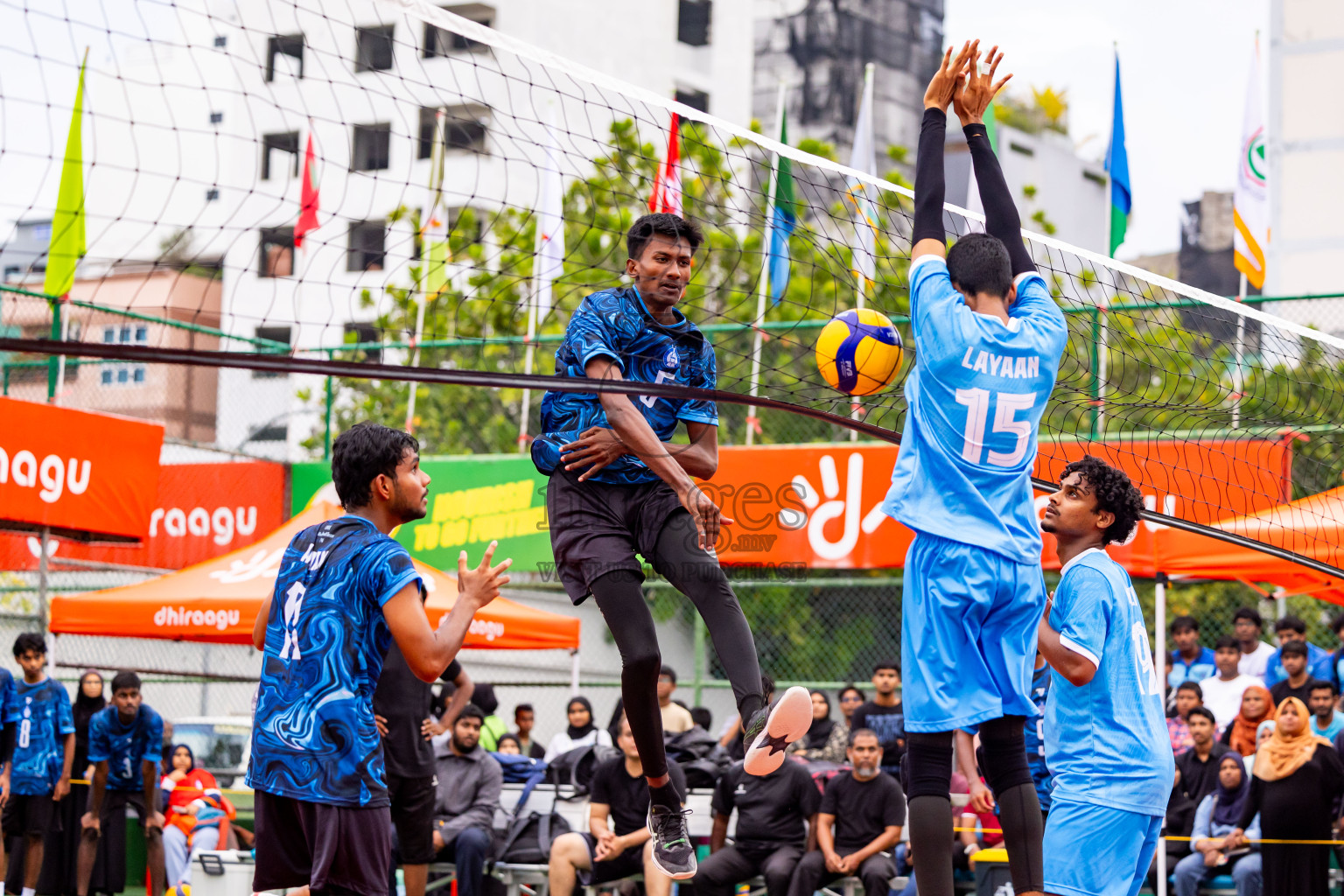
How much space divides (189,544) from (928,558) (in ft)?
44.0

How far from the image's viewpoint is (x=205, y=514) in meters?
16.7

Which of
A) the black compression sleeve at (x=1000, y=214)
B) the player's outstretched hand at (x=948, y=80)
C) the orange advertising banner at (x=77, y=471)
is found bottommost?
the orange advertising banner at (x=77, y=471)

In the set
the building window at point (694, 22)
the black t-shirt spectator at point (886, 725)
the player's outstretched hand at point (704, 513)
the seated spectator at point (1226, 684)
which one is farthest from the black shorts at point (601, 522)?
the building window at point (694, 22)

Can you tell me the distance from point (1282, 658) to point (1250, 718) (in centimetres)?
51

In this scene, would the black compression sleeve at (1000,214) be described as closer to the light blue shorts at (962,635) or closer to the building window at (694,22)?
the light blue shorts at (962,635)

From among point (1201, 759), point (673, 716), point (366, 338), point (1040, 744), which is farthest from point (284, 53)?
point (366, 338)

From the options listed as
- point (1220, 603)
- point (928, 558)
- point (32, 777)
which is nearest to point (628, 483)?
point (928, 558)

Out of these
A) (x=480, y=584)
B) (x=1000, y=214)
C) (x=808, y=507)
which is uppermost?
(x=1000, y=214)

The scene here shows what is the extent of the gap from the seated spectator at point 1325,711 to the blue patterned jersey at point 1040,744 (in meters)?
3.11

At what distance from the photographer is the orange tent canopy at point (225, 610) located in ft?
42.1

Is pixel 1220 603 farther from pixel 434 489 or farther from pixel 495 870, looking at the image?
pixel 495 870

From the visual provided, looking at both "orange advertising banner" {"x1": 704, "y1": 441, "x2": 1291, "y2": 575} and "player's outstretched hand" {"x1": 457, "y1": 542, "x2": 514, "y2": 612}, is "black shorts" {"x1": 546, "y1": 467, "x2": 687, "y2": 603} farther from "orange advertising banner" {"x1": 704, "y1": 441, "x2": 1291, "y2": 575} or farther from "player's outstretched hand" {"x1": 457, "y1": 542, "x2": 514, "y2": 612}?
"orange advertising banner" {"x1": 704, "y1": 441, "x2": 1291, "y2": 575}

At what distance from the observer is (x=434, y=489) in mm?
15844

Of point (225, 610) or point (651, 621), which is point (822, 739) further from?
point (651, 621)
